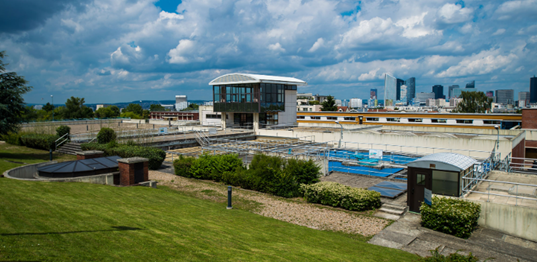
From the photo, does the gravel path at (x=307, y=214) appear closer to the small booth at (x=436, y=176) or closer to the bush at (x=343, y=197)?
the bush at (x=343, y=197)

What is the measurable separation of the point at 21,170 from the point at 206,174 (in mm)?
9428

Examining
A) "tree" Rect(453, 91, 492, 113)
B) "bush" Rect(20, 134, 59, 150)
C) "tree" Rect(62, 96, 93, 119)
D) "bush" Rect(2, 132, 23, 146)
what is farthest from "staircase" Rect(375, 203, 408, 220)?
"tree" Rect(62, 96, 93, 119)

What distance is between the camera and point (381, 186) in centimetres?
1775

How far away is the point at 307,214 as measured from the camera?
13.5 metres

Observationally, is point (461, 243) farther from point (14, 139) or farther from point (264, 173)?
point (14, 139)

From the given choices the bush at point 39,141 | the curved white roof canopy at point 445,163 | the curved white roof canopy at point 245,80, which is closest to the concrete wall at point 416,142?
the curved white roof canopy at point 245,80

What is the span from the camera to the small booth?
42.0 feet

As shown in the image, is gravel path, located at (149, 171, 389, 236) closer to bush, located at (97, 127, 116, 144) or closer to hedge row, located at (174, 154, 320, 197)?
hedge row, located at (174, 154, 320, 197)

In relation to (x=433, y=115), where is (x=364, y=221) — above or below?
below

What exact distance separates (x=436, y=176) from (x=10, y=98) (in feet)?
96.2

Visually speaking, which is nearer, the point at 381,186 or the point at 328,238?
the point at 328,238

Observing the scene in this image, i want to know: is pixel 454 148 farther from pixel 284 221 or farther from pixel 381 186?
pixel 284 221

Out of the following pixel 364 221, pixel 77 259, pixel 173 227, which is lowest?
pixel 364 221

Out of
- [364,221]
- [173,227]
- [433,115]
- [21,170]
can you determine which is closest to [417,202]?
[364,221]
